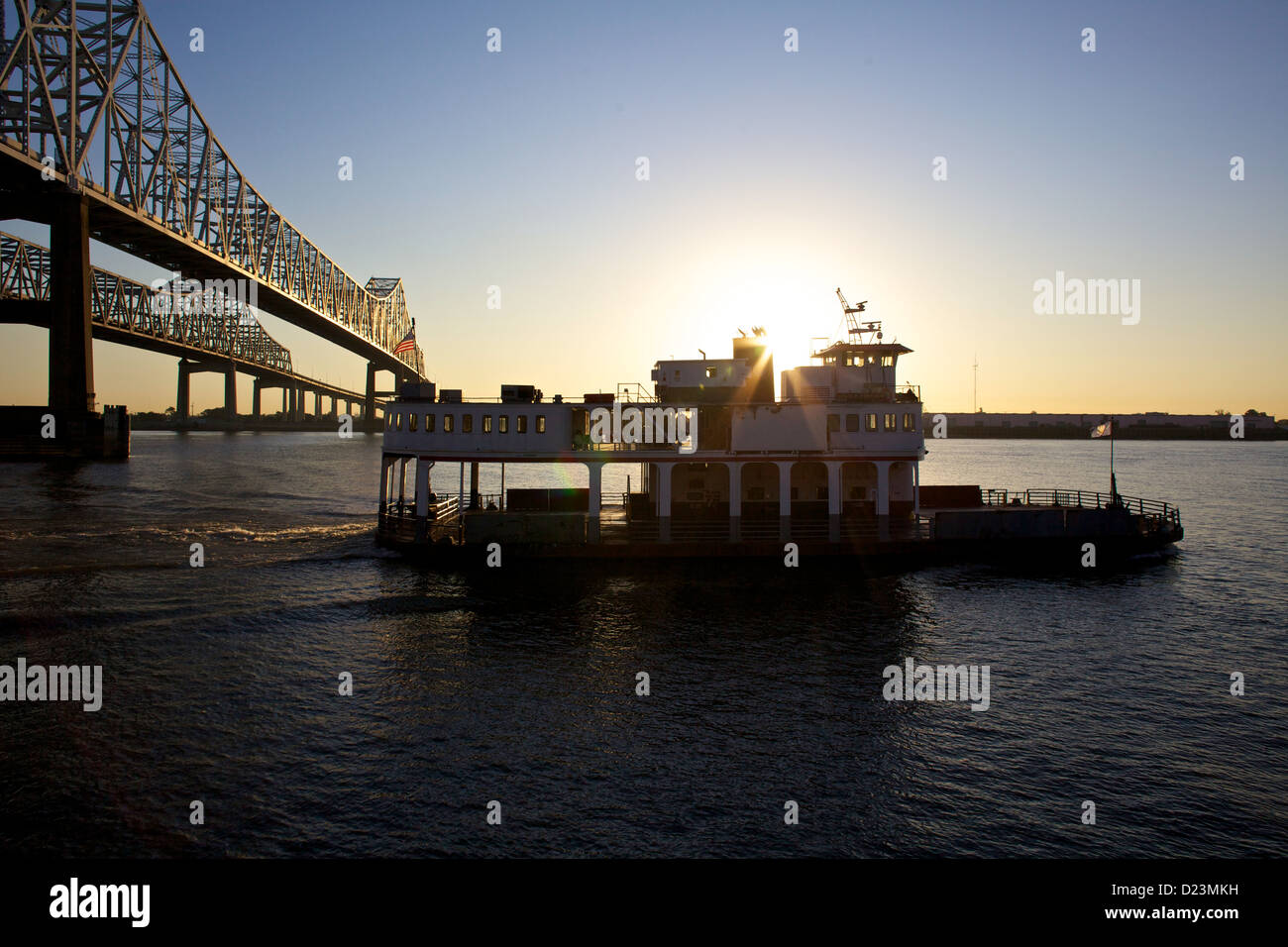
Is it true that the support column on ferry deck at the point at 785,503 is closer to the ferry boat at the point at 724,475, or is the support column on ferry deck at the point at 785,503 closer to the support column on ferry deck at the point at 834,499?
the ferry boat at the point at 724,475

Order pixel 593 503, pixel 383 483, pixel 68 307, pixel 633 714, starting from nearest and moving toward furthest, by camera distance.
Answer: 1. pixel 633 714
2. pixel 593 503
3. pixel 383 483
4. pixel 68 307

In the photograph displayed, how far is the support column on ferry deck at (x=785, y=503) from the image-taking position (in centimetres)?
4191

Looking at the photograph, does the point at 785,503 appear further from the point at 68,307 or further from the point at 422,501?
the point at 68,307

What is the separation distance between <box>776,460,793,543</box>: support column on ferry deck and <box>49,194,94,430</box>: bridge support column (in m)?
93.3

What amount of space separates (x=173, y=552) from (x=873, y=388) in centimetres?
4502

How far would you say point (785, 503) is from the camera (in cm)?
4262

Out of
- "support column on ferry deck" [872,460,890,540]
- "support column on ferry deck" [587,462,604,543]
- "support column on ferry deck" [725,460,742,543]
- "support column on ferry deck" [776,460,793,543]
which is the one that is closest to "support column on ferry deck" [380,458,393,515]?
"support column on ferry deck" [587,462,604,543]

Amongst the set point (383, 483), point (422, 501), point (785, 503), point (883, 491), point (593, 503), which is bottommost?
point (785, 503)

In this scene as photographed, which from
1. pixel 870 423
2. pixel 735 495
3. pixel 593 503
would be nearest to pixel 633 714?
pixel 593 503

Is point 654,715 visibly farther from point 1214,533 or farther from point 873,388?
point 1214,533

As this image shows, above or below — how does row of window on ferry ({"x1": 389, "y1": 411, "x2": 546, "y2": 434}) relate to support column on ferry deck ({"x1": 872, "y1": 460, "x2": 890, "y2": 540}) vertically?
above

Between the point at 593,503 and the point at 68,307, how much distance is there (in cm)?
8640

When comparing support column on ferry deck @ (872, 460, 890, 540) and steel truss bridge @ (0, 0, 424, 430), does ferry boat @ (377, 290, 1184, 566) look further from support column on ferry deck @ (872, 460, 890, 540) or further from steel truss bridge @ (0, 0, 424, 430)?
steel truss bridge @ (0, 0, 424, 430)

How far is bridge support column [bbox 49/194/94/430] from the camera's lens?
294ft
